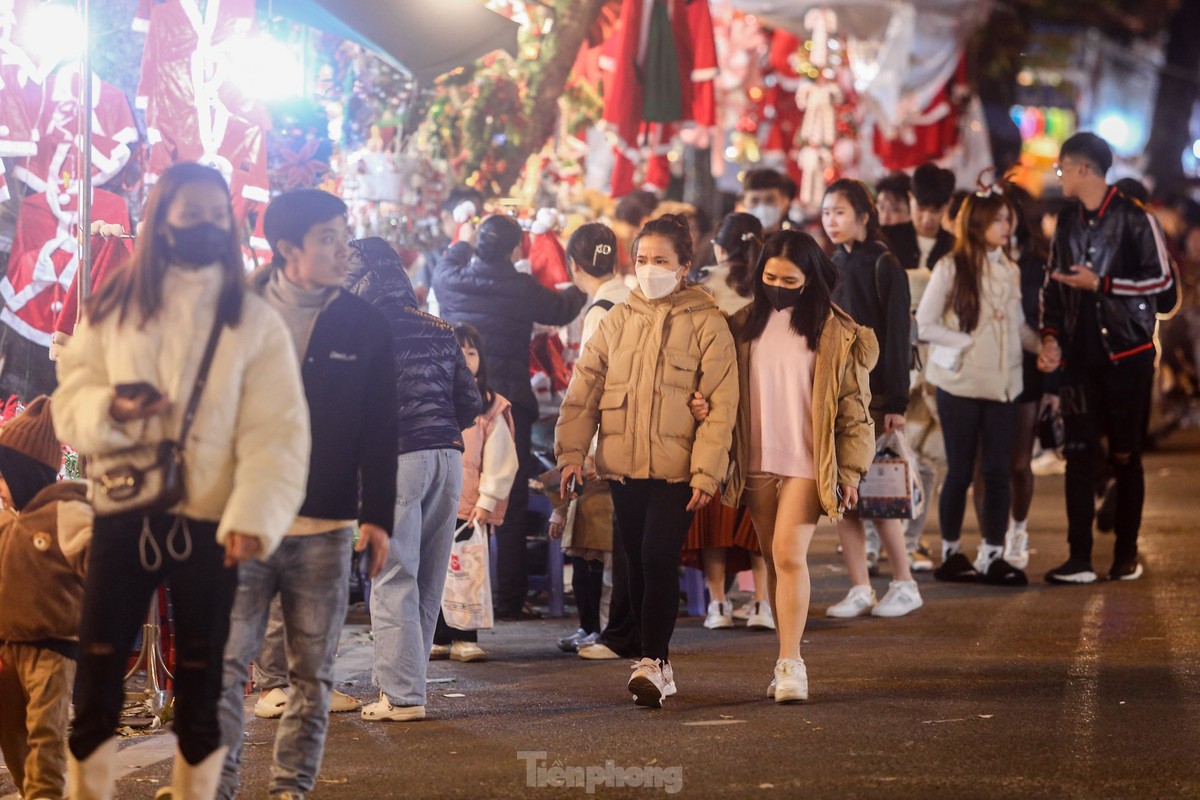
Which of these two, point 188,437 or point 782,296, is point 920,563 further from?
point 188,437

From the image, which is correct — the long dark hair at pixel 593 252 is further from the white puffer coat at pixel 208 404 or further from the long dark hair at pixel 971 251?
the white puffer coat at pixel 208 404

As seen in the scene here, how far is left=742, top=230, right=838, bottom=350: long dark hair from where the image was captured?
742cm

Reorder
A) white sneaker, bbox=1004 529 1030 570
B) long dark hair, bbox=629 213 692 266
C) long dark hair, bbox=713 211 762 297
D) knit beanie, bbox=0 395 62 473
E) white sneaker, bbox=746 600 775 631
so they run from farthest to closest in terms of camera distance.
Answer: white sneaker, bbox=1004 529 1030 570
white sneaker, bbox=746 600 775 631
long dark hair, bbox=713 211 762 297
long dark hair, bbox=629 213 692 266
knit beanie, bbox=0 395 62 473

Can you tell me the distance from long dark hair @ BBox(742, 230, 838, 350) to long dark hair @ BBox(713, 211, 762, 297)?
1791mm

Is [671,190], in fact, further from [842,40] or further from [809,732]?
[809,732]

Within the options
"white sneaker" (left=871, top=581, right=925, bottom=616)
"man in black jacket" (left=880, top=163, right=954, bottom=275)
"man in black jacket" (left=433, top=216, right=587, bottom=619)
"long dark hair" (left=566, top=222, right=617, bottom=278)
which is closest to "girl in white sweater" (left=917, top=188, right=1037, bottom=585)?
"man in black jacket" (left=880, top=163, right=954, bottom=275)

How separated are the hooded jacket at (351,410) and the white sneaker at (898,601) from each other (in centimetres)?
495

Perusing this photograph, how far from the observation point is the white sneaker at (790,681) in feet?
24.1

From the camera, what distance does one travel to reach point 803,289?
7.44 metres

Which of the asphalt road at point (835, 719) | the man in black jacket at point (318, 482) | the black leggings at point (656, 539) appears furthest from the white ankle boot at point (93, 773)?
the black leggings at point (656, 539)

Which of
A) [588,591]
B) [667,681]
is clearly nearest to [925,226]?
[588,591]

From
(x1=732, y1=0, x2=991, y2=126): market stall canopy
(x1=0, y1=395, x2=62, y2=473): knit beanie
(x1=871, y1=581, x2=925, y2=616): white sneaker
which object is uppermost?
(x1=732, y1=0, x2=991, y2=126): market stall canopy

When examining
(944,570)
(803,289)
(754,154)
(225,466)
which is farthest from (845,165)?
(225,466)

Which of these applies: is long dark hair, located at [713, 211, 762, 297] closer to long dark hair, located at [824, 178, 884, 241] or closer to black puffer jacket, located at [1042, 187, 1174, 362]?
long dark hair, located at [824, 178, 884, 241]
